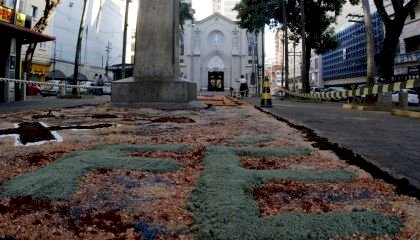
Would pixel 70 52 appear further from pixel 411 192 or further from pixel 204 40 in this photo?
pixel 411 192

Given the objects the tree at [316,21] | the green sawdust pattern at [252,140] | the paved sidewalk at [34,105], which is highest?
the tree at [316,21]

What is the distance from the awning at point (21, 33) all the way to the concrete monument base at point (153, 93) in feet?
22.3

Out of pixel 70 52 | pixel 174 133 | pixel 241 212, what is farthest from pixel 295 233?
pixel 70 52

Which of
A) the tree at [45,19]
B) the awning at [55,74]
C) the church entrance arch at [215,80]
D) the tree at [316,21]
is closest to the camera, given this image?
the tree at [45,19]

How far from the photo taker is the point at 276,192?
6.78 ft

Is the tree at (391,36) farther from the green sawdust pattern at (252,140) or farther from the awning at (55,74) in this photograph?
the awning at (55,74)

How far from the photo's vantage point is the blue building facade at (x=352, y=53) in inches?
1612

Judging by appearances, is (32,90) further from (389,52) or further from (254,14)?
(389,52)

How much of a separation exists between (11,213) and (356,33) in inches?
1933

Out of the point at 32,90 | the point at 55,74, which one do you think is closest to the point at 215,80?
the point at 55,74

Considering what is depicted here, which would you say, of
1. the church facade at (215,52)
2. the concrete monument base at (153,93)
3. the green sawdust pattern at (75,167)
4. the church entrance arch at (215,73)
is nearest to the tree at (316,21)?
the concrete monument base at (153,93)

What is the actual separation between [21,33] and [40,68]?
2843cm

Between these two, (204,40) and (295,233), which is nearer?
(295,233)

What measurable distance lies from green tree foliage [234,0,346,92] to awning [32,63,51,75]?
880 inches
